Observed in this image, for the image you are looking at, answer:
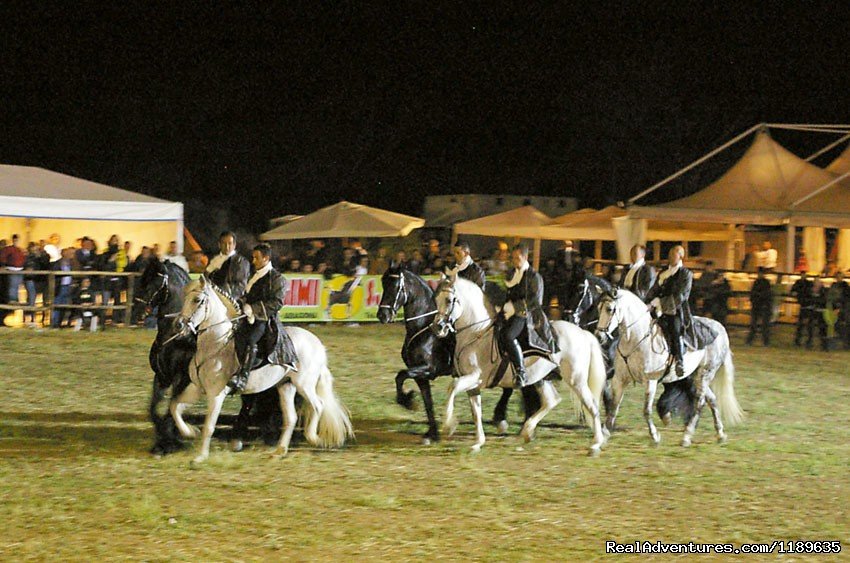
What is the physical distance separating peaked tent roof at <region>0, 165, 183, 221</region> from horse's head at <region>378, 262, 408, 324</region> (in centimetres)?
1311

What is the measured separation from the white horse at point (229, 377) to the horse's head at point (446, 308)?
1.23 meters

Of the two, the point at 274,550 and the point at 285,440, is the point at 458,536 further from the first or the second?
the point at 285,440

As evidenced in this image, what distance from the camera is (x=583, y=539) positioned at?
7.29m

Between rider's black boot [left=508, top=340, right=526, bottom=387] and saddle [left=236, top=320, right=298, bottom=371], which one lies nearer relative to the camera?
saddle [left=236, top=320, right=298, bottom=371]

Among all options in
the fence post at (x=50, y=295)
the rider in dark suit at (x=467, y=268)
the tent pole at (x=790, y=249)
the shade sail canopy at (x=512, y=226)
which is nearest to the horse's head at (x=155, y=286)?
the rider in dark suit at (x=467, y=268)

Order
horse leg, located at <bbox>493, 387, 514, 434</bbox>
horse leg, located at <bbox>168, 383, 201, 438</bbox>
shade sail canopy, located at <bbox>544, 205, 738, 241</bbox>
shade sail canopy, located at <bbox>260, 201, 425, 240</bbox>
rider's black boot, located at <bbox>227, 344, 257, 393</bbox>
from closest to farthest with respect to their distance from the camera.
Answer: rider's black boot, located at <bbox>227, 344, 257, 393</bbox> < horse leg, located at <bbox>168, 383, 201, 438</bbox> < horse leg, located at <bbox>493, 387, 514, 434</bbox> < shade sail canopy, located at <bbox>260, 201, 425, 240</bbox> < shade sail canopy, located at <bbox>544, 205, 738, 241</bbox>

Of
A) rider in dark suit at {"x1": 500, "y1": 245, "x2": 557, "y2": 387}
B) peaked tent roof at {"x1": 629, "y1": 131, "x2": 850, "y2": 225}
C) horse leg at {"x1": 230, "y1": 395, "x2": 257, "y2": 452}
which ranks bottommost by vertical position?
horse leg at {"x1": 230, "y1": 395, "x2": 257, "y2": 452}

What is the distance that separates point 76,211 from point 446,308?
13725 millimetres

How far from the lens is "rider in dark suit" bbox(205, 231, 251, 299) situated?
9.83 metres

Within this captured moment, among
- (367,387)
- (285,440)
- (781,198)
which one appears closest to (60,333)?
(367,387)

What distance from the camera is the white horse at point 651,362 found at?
11.0m

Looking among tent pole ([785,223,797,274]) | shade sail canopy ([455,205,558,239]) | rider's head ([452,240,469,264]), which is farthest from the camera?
shade sail canopy ([455,205,558,239])

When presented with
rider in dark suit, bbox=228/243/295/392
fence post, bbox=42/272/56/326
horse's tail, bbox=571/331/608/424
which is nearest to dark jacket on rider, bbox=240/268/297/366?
rider in dark suit, bbox=228/243/295/392

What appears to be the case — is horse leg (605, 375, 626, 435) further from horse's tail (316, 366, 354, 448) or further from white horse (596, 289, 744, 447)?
horse's tail (316, 366, 354, 448)
